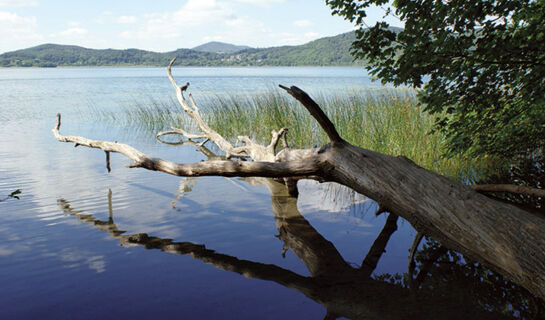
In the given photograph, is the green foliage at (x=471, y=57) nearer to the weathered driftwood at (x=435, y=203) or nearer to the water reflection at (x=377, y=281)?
the weathered driftwood at (x=435, y=203)

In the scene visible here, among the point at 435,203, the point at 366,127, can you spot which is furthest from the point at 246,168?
the point at 366,127

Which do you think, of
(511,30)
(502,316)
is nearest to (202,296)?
(502,316)

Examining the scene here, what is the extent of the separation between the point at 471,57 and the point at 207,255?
9.04 feet

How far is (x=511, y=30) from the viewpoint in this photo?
11.6ft

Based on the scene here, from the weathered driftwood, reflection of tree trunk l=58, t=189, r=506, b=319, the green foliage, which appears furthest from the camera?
the green foliage

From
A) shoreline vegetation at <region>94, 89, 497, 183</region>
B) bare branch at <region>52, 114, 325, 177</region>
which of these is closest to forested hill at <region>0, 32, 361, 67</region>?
shoreline vegetation at <region>94, 89, 497, 183</region>

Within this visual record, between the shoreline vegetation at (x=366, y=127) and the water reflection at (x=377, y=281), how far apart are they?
140cm

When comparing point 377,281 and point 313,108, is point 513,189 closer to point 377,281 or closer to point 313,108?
point 377,281

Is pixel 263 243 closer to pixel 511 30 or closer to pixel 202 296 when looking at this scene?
pixel 202 296

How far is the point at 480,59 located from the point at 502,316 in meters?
2.04

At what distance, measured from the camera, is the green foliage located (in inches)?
134

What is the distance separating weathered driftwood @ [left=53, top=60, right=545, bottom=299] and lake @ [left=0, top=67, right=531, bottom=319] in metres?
0.48

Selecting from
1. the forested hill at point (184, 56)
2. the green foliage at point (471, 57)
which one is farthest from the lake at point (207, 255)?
the forested hill at point (184, 56)

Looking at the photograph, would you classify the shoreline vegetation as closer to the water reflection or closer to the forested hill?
the water reflection
